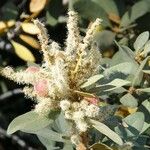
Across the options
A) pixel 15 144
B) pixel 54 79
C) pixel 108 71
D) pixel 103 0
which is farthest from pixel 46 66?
pixel 15 144

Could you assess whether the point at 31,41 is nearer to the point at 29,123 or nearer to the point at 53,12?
the point at 53,12

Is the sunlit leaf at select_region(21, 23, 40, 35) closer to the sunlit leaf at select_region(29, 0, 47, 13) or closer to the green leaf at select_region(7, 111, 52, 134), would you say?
the sunlit leaf at select_region(29, 0, 47, 13)

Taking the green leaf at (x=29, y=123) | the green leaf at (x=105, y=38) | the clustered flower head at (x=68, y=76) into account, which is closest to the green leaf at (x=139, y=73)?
the clustered flower head at (x=68, y=76)

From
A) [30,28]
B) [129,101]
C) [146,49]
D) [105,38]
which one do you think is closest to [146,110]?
[129,101]

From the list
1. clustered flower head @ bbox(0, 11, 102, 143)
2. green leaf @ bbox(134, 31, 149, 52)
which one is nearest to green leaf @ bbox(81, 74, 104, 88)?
clustered flower head @ bbox(0, 11, 102, 143)

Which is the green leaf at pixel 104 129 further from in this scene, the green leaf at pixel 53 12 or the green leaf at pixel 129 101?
the green leaf at pixel 53 12

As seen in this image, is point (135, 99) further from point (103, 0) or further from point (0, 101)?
point (0, 101)

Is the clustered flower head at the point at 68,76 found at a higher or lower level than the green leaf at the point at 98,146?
higher

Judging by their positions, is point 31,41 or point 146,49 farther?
point 31,41
